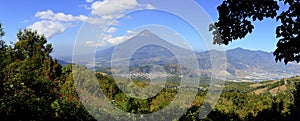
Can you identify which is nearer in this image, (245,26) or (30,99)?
(245,26)

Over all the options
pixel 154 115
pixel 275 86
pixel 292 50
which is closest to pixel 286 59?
pixel 292 50

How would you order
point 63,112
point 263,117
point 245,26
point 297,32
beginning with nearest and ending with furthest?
point 297,32 < point 245,26 < point 63,112 < point 263,117

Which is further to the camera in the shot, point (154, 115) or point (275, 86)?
point (275, 86)

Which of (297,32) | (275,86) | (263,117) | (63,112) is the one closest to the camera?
(297,32)

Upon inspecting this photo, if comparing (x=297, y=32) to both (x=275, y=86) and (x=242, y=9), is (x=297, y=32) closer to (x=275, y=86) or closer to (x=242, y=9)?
(x=242, y=9)

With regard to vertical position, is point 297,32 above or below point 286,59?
above

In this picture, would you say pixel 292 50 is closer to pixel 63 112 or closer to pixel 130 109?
pixel 130 109

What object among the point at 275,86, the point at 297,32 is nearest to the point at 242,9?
the point at 297,32
